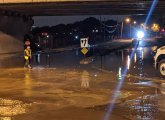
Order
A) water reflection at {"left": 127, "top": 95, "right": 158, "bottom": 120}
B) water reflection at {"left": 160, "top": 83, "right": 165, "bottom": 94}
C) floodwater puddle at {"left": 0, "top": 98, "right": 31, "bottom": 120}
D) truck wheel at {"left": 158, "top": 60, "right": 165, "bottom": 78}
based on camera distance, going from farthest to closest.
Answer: truck wheel at {"left": 158, "top": 60, "right": 165, "bottom": 78}
water reflection at {"left": 160, "top": 83, "right": 165, "bottom": 94}
floodwater puddle at {"left": 0, "top": 98, "right": 31, "bottom": 120}
water reflection at {"left": 127, "top": 95, "right": 158, "bottom": 120}

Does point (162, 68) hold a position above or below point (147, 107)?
above

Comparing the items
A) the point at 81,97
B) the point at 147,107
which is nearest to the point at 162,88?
the point at 81,97

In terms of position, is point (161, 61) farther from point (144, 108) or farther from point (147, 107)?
point (144, 108)

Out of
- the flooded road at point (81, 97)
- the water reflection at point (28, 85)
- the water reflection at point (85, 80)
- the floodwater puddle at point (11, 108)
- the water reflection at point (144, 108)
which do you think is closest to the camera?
the water reflection at point (144, 108)

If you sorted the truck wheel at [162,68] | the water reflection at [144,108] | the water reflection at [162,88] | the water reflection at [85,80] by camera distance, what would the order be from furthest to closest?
the truck wheel at [162,68]
the water reflection at [85,80]
the water reflection at [162,88]
the water reflection at [144,108]

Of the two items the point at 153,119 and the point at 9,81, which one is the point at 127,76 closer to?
the point at 9,81

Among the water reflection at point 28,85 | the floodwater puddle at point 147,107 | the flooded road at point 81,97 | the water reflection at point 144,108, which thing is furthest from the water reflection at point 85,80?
the water reflection at point 144,108

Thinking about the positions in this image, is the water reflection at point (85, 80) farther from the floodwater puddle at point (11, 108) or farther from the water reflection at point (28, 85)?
the floodwater puddle at point (11, 108)

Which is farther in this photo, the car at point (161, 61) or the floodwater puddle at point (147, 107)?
the car at point (161, 61)

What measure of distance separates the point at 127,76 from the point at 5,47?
35802 millimetres

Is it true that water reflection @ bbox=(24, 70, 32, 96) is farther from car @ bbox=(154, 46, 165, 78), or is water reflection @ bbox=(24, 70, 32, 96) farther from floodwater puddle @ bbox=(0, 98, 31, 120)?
car @ bbox=(154, 46, 165, 78)

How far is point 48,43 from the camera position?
7131 centimetres

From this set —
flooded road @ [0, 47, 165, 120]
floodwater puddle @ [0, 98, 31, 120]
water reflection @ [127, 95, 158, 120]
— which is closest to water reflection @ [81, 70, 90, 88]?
flooded road @ [0, 47, 165, 120]

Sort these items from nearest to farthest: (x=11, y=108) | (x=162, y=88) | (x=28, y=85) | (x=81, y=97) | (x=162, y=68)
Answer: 1. (x=11, y=108)
2. (x=81, y=97)
3. (x=162, y=88)
4. (x=28, y=85)
5. (x=162, y=68)
